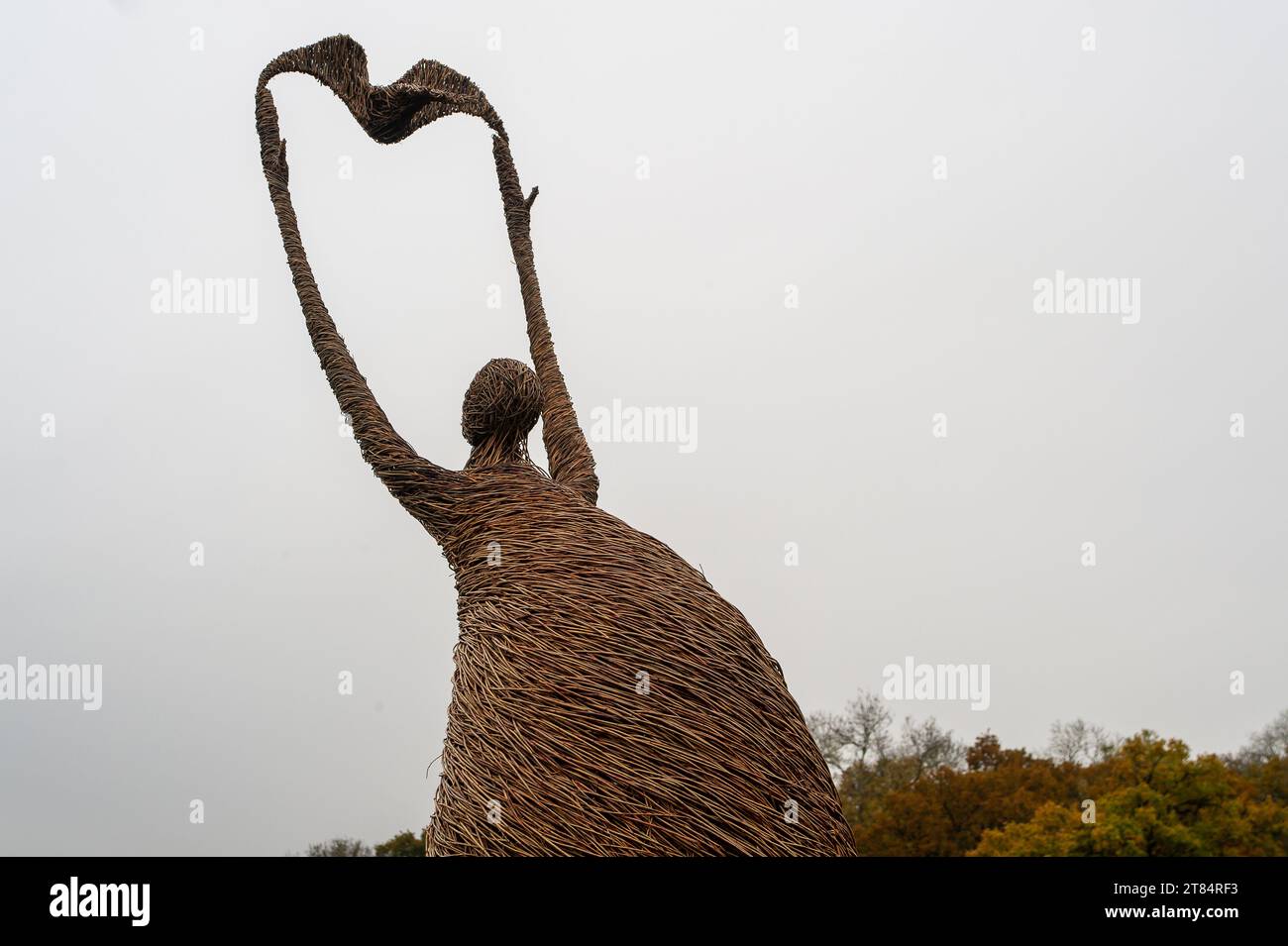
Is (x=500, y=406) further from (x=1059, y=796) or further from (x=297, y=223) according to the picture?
(x=1059, y=796)

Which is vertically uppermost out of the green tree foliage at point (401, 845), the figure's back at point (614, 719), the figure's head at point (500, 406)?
the figure's head at point (500, 406)

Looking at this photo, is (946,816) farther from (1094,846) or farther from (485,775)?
(485,775)

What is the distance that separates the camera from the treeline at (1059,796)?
58.7 feet

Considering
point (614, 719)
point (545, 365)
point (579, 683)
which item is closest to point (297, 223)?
point (545, 365)

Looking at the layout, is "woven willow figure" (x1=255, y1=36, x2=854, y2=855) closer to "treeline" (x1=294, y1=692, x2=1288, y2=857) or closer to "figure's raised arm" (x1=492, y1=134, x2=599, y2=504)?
"figure's raised arm" (x1=492, y1=134, x2=599, y2=504)

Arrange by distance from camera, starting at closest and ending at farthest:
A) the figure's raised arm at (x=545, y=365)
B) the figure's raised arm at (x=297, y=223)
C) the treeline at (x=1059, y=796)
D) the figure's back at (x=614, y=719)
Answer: the figure's back at (x=614, y=719) < the figure's raised arm at (x=297, y=223) < the figure's raised arm at (x=545, y=365) < the treeline at (x=1059, y=796)

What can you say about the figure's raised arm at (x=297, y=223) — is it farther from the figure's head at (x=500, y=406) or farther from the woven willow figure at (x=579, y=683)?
the figure's head at (x=500, y=406)

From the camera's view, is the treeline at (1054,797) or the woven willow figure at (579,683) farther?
the treeline at (1054,797)

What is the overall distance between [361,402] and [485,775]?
1.73 m

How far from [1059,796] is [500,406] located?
19.3 meters

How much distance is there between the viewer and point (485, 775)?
382cm

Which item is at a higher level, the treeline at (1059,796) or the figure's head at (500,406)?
the figure's head at (500,406)

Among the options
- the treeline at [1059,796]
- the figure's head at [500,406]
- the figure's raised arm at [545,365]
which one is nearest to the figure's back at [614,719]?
the figure's head at [500,406]
